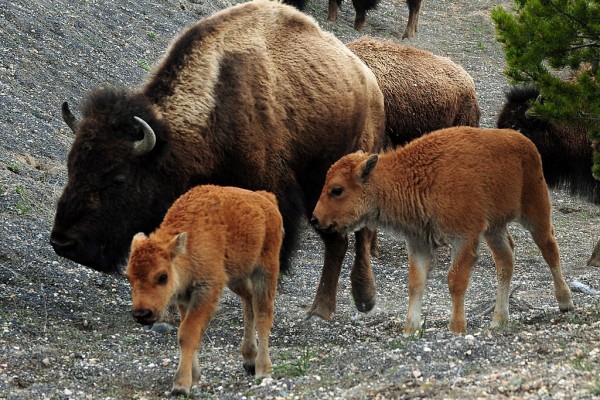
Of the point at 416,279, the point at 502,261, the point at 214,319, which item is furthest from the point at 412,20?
the point at 416,279

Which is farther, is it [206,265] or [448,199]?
[448,199]

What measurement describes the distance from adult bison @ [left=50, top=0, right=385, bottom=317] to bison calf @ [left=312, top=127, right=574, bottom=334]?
1.32 meters

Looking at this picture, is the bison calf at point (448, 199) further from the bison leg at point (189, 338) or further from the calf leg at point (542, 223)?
the bison leg at point (189, 338)

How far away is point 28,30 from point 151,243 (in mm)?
10370

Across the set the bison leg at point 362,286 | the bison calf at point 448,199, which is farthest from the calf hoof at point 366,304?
the bison calf at point 448,199

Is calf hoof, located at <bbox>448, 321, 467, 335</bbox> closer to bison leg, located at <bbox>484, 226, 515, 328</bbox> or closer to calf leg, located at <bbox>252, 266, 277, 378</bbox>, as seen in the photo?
bison leg, located at <bbox>484, 226, 515, 328</bbox>

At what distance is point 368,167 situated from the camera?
7.88 m

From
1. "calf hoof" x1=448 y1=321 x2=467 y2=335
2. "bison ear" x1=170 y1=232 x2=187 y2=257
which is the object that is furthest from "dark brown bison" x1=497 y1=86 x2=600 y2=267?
"bison ear" x1=170 y1=232 x2=187 y2=257

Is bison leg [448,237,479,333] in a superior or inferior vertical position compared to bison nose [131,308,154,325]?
inferior

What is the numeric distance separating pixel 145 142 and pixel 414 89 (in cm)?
590

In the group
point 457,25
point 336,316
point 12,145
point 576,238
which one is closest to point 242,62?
point 336,316

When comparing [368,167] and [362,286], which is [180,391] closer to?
[368,167]

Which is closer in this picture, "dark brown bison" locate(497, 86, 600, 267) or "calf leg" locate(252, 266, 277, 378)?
"calf leg" locate(252, 266, 277, 378)

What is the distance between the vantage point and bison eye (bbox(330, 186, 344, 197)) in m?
7.88
